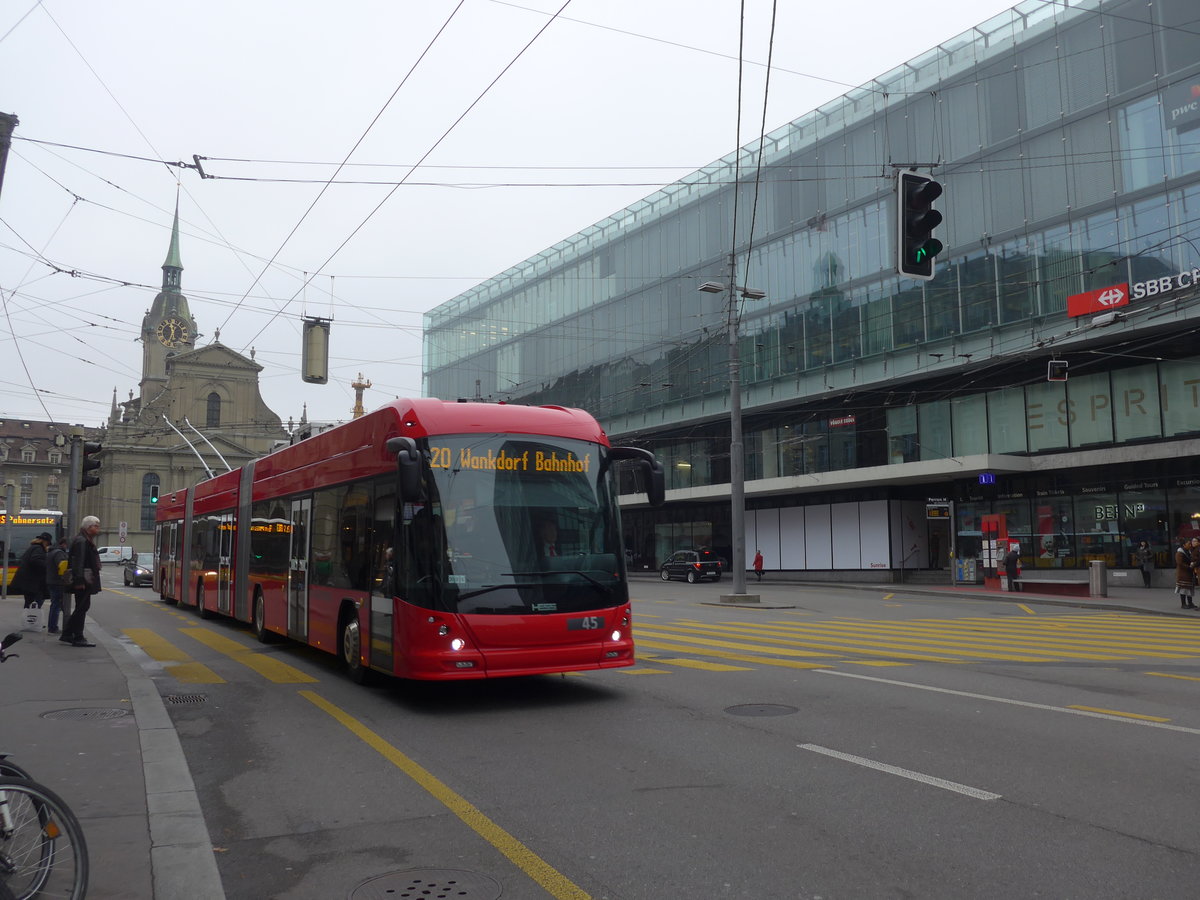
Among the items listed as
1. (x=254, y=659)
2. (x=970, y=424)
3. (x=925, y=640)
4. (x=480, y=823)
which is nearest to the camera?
(x=480, y=823)

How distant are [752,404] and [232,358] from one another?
211 feet

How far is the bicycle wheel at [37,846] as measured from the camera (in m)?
3.67

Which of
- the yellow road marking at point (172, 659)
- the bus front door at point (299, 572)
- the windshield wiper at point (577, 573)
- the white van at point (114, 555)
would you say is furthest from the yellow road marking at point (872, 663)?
the white van at point (114, 555)

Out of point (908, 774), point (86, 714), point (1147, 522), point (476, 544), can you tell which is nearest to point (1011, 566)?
point (1147, 522)

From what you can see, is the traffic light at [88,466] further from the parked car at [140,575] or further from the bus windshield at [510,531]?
the parked car at [140,575]

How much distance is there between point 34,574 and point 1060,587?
2908 cm

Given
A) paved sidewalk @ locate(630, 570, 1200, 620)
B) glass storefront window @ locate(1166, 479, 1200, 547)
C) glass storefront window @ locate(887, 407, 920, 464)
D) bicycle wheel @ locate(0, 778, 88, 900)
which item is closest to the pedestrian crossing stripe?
paved sidewalk @ locate(630, 570, 1200, 620)

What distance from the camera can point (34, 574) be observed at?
14.6 metres

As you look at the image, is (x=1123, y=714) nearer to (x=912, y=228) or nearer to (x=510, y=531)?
(x=510, y=531)

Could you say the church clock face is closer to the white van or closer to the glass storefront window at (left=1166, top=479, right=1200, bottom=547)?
the white van

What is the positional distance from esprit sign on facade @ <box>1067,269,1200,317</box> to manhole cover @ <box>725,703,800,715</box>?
2586cm

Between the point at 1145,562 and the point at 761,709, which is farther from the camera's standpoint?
the point at 1145,562

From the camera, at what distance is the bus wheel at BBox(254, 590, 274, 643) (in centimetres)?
1507

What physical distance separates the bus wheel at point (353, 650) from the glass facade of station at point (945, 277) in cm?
2001
